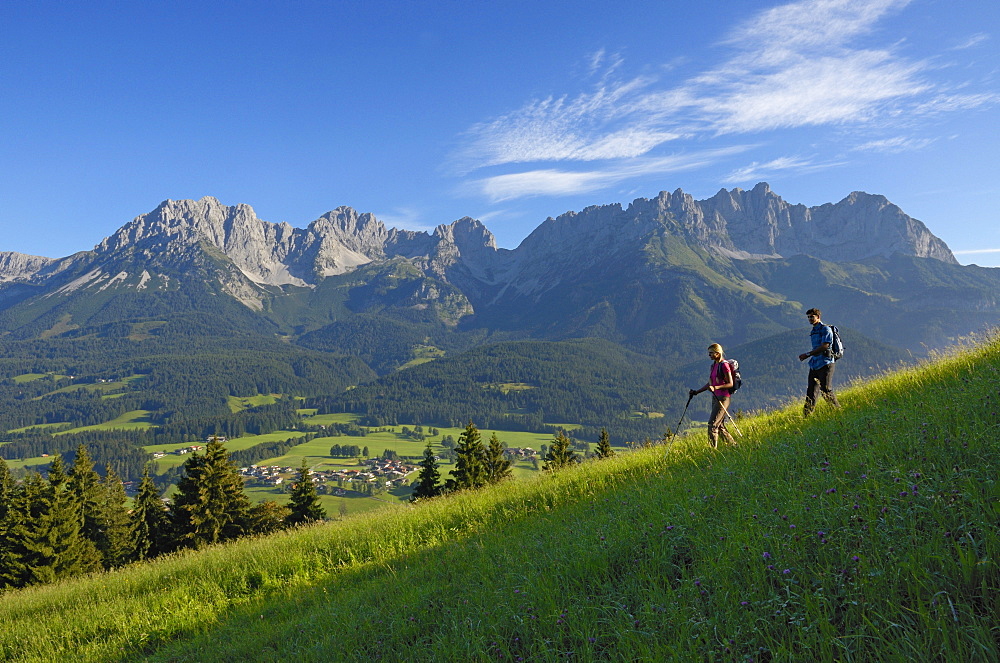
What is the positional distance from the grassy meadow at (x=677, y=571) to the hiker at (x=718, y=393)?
1.53 feet

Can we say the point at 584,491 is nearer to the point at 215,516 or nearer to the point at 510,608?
the point at 510,608

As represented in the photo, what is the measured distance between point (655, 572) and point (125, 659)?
329 inches

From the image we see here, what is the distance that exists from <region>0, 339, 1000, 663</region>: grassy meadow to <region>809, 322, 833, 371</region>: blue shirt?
98cm

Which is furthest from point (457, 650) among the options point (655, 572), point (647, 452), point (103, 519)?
point (103, 519)

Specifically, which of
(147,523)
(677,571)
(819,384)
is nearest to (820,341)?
(819,384)

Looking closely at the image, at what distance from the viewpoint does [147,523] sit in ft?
132

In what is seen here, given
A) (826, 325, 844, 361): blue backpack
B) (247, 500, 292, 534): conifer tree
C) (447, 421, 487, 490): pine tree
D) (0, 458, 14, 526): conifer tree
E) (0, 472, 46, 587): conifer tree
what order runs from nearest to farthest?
(826, 325, 844, 361): blue backpack
(0, 472, 46, 587): conifer tree
(0, 458, 14, 526): conifer tree
(447, 421, 487, 490): pine tree
(247, 500, 292, 534): conifer tree

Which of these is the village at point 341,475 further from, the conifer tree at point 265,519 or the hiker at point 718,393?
the hiker at point 718,393

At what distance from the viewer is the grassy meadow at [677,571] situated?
315 cm

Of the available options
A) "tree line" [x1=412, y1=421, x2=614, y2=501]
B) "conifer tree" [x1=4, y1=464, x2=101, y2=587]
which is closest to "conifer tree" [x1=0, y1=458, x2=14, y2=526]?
"conifer tree" [x1=4, y1=464, x2=101, y2=587]

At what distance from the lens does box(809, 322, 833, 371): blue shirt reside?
10508 mm

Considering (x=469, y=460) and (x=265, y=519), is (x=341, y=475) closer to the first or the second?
(x=265, y=519)

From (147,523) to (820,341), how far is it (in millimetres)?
49579

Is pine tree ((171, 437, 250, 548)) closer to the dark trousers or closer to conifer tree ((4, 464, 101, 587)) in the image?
conifer tree ((4, 464, 101, 587))
